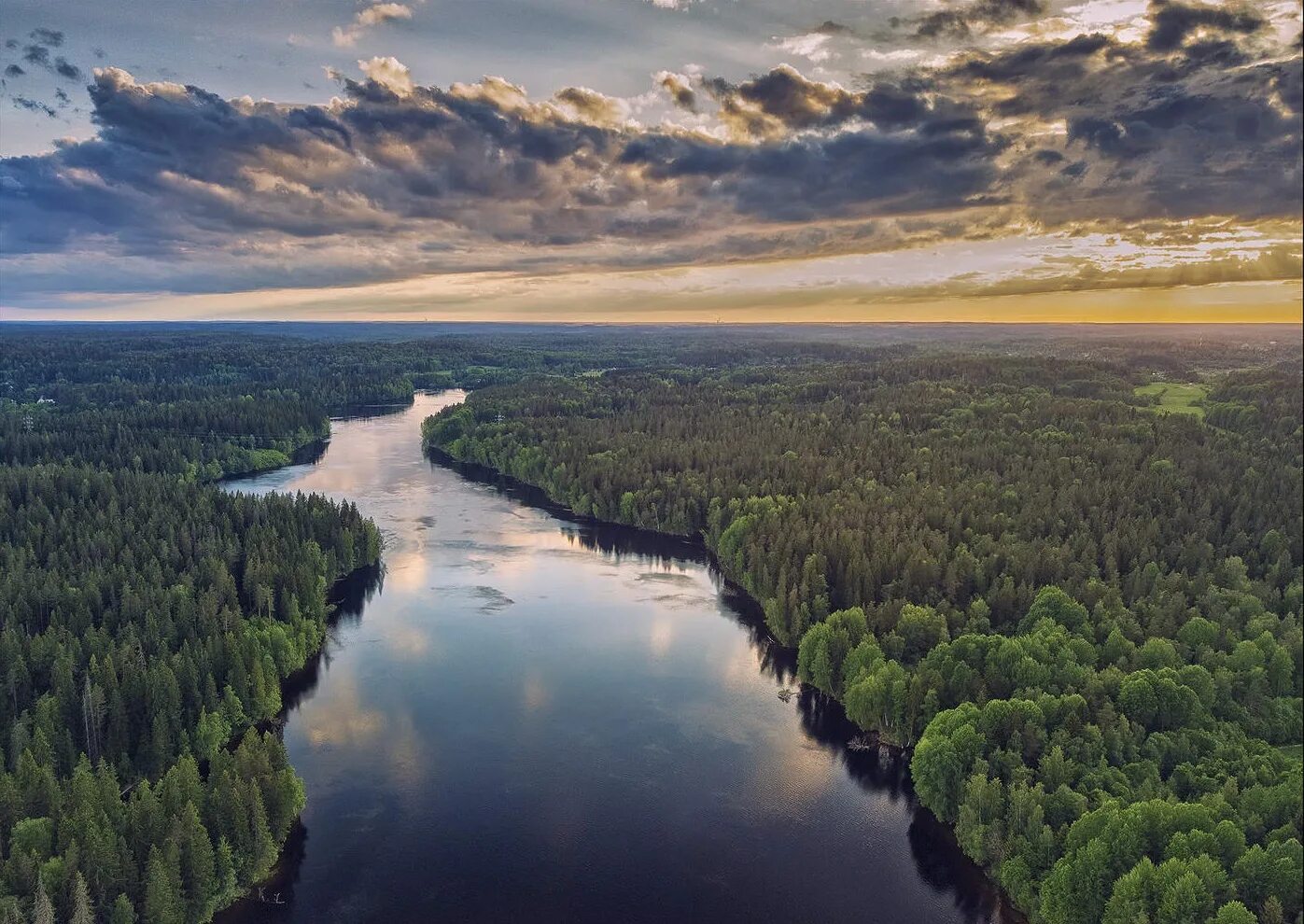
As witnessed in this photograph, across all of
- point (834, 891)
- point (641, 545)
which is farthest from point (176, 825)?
point (641, 545)

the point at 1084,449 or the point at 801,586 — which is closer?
the point at 801,586

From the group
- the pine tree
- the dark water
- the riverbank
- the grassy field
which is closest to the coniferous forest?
the pine tree

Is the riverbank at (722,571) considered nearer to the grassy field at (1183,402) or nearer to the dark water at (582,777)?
the dark water at (582,777)

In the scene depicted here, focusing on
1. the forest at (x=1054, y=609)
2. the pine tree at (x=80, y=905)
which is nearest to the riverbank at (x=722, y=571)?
the forest at (x=1054, y=609)

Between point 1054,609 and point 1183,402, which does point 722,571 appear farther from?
point 1183,402

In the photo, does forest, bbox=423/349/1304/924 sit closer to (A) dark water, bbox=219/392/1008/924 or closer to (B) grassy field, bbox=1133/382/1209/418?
(A) dark water, bbox=219/392/1008/924

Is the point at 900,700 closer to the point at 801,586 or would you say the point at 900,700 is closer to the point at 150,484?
the point at 801,586

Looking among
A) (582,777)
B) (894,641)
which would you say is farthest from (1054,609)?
(582,777)
